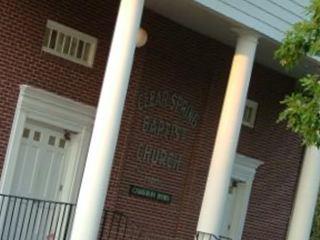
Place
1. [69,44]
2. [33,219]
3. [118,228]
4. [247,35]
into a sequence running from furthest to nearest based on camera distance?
[118,228] < [247,35] < [69,44] < [33,219]

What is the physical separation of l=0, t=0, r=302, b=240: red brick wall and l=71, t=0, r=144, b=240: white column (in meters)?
2.30

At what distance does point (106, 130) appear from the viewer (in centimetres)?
1288

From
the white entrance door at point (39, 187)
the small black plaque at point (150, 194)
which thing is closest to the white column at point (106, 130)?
the white entrance door at point (39, 187)

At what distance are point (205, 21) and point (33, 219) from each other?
5.26 m

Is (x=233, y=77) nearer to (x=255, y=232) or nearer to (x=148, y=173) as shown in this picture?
(x=148, y=173)

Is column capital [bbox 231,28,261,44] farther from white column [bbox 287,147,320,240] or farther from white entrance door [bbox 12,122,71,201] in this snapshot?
Answer: white column [bbox 287,147,320,240]

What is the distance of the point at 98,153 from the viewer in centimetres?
1282

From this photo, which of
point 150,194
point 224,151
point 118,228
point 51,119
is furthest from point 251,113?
point 51,119

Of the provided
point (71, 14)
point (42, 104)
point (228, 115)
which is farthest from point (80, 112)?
point (228, 115)

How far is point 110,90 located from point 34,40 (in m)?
2.54

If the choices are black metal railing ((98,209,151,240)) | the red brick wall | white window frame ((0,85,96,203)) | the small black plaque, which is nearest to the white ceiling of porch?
the red brick wall

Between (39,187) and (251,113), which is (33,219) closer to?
(39,187)

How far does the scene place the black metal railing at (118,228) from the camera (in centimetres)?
1614

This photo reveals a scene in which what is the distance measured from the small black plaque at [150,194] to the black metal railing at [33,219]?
1.93 m
